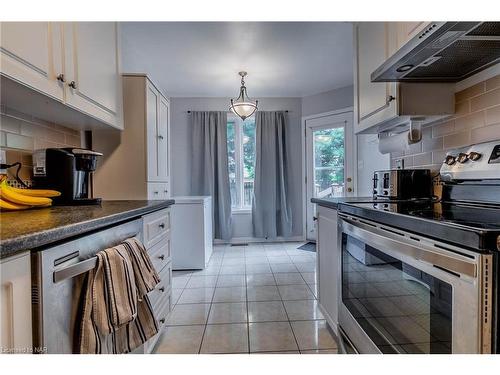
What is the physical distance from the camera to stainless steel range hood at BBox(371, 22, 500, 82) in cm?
102

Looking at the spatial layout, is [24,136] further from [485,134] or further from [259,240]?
[259,240]

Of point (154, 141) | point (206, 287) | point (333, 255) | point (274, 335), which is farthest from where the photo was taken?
point (206, 287)

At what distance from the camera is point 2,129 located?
1.33 m

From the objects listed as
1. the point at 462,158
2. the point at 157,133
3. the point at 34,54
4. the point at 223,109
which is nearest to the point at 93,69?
the point at 34,54

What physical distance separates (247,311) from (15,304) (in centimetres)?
174

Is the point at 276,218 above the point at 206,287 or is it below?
above

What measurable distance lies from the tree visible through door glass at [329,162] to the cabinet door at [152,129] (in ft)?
9.39

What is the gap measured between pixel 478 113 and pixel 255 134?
11.0 feet

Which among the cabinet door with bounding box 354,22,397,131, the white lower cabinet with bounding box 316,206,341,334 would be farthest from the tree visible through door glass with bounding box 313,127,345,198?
the white lower cabinet with bounding box 316,206,341,334
